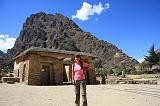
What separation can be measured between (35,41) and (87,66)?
158162mm

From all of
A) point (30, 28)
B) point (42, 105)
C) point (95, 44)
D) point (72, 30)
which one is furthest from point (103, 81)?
point (30, 28)

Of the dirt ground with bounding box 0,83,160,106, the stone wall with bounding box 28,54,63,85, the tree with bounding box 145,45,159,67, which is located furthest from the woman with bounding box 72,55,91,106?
the tree with bounding box 145,45,159,67

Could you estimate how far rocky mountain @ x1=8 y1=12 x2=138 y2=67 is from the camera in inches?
5404

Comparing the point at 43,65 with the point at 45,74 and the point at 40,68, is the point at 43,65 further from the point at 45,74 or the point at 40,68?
the point at 45,74

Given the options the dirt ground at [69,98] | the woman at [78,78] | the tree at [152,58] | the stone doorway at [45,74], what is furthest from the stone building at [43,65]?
the tree at [152,58]

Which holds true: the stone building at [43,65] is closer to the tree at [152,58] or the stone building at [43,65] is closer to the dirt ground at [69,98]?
the dirt ground at [69,98]

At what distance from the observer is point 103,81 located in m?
29.3

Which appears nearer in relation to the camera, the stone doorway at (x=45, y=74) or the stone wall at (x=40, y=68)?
the stone wall at (x=40, y=68)

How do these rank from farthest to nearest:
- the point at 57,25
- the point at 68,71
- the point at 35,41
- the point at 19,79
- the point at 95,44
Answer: the point at 57,25
the point at 35,41
the point at 95,44
the point at 68,71
the point at 19,79

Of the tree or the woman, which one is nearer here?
the woman

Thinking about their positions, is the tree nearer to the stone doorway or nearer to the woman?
the stone doorway

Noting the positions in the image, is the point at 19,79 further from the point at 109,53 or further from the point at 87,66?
the point at 109,53

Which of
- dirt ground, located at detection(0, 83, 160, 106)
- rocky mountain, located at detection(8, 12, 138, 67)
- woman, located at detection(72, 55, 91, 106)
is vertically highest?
rocky mountain, located at detection(8, 12, 138, 67)

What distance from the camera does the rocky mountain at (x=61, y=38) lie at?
450 feet
